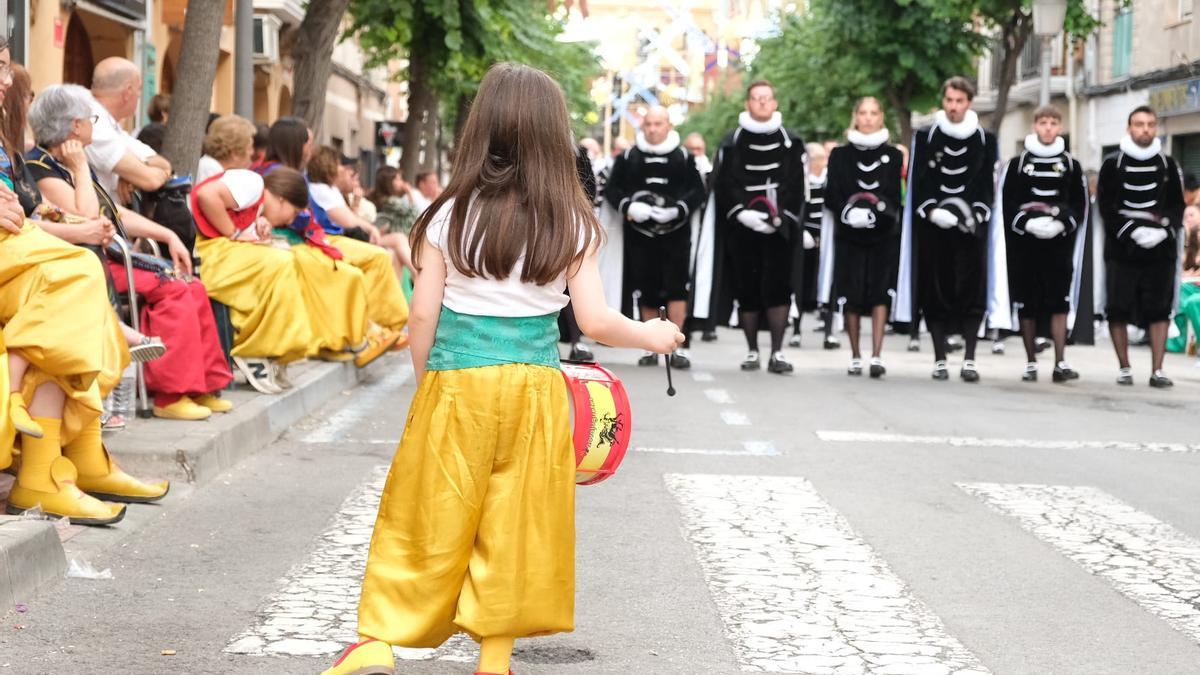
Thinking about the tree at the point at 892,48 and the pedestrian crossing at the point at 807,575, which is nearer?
the pedestrian crossing at the point at 807,575

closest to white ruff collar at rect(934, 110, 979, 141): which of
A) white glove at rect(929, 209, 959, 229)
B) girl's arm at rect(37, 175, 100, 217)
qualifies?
white glove at rect(929, 209, 959, 229)

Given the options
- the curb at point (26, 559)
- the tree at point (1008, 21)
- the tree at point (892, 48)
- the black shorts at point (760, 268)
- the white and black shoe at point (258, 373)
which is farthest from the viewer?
the tree at point (892, 48)

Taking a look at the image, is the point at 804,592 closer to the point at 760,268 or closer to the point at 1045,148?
the point at 1045,148

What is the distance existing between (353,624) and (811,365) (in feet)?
33.9

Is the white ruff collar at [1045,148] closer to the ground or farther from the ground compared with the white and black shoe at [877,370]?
farther from the ground

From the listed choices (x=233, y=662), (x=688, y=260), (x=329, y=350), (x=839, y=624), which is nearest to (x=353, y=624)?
(x=233, y=662)

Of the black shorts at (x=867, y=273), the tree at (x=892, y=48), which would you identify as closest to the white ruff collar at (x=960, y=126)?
the black shorts at (x=867, y=273)

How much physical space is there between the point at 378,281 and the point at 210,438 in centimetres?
501

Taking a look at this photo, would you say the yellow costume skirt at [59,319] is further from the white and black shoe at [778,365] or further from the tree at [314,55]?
the tree at [314,55]

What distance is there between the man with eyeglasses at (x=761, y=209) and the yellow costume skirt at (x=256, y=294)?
16.4ft

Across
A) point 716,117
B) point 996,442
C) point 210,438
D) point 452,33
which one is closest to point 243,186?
point 210,438

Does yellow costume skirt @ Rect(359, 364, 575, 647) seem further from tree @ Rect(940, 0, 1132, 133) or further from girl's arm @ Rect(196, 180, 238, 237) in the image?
tree @ Rect(940, 0, 1132, 133)

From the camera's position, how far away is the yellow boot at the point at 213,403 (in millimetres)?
8852

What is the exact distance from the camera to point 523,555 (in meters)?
4.24
